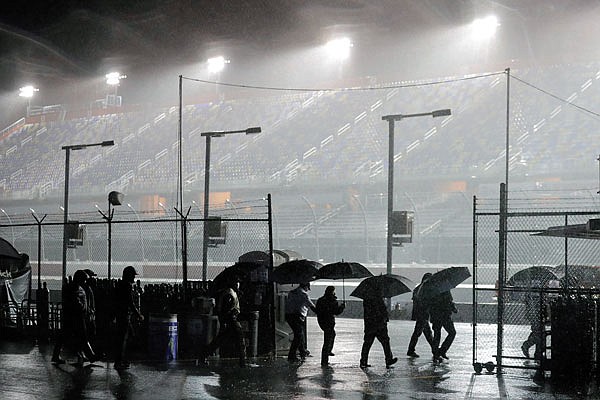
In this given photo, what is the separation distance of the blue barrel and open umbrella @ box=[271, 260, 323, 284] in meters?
1.90

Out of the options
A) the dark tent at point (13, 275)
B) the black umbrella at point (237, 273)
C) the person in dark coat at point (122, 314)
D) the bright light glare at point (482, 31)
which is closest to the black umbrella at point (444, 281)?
the black umbrella at point (237, 273)

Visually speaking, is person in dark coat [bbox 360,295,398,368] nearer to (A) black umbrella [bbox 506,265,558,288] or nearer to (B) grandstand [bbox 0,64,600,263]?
(A) black umbrella [bbox 506,265,558,288]

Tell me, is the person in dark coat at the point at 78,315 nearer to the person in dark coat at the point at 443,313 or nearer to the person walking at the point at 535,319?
the person in dark coat at the point at 443,313

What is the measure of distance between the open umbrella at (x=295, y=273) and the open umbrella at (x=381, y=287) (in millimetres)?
993

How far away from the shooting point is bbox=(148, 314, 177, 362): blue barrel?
605 inches

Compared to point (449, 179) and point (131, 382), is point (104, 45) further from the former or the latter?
point (449, 179)

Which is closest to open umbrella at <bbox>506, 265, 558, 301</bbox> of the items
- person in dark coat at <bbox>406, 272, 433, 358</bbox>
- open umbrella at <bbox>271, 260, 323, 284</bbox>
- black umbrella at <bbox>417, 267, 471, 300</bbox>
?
black umbrella at <bbox>417, 267, 471, 300</bbox>

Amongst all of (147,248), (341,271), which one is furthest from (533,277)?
(147,248)

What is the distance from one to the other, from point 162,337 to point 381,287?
3.80m

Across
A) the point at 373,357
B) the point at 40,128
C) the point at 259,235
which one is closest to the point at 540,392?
the point at 373,357

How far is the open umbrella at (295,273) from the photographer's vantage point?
617 inches

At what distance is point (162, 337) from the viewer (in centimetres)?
1545

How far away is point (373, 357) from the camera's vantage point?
664 inches

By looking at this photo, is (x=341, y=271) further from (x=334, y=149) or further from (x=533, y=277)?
(x=334, y=149)
